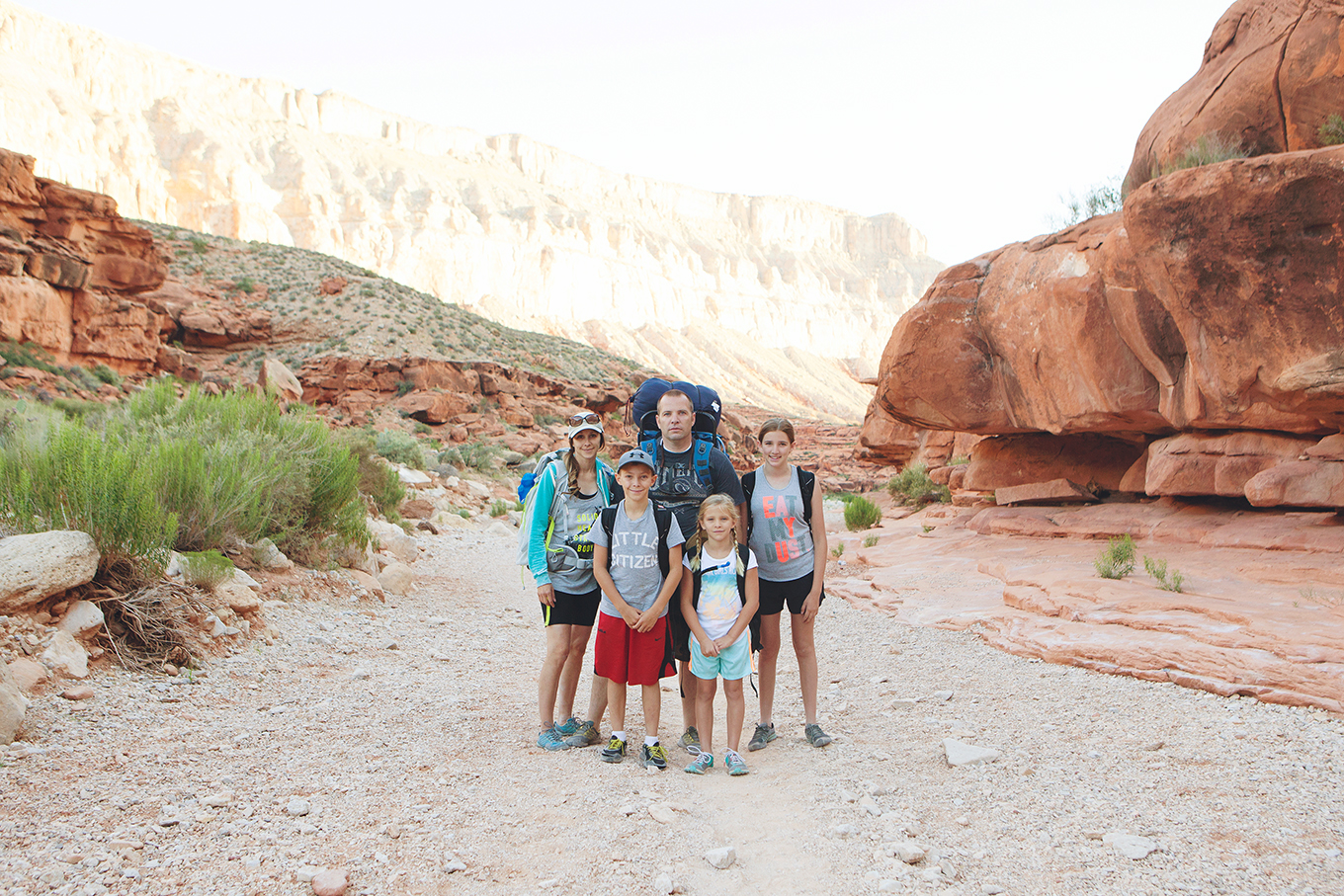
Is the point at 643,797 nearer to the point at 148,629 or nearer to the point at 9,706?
the point at 9,706

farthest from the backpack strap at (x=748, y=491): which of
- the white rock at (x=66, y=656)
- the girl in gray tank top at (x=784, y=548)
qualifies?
the white rock at (x=66, y=656)

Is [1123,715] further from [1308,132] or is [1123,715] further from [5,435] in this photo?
[5,435]

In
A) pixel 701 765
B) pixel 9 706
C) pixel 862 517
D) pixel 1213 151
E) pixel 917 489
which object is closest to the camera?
pixel 9 706

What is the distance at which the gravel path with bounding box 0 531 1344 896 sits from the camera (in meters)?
2.46

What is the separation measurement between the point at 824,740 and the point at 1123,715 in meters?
1.52

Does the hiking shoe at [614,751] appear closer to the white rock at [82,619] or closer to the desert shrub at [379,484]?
the white rock at [82,619]

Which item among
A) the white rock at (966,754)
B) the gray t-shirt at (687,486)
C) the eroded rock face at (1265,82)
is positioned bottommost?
the white rock at (966,754)

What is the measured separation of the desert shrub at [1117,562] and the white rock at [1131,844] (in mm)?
4850

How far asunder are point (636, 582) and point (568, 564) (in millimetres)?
385

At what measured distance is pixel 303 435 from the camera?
26.6 feet

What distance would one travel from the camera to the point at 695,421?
379 cm

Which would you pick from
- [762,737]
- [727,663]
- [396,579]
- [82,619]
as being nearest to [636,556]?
[727,663]

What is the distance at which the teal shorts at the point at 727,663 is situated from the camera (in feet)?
11.6

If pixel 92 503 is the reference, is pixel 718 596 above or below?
below
